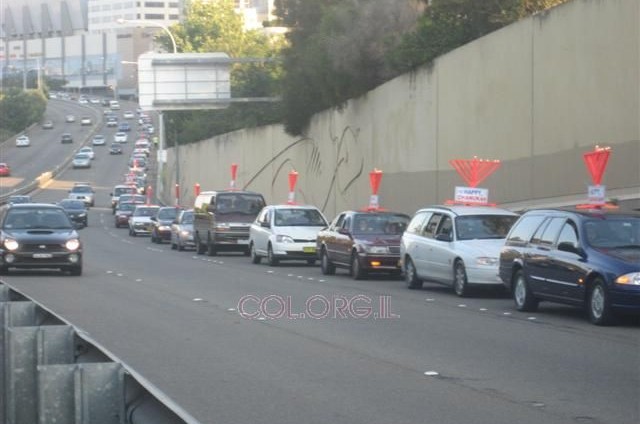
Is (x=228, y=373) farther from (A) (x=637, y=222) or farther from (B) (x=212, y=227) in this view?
(B) (x=212, y=227)

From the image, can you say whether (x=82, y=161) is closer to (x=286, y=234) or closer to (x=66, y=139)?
(x=66, y=139)

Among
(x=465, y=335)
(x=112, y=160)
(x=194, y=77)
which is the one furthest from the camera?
(x=112, y=160)

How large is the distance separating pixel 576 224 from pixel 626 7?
35.4 feet

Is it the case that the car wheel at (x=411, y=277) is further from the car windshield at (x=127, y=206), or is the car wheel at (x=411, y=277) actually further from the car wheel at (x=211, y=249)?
Result: the car windshield at (x=127, y=206)

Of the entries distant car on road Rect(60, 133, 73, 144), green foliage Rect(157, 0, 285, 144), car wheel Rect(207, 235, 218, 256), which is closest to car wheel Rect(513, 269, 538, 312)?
car wheel Rect(207, 235, 218, 256)

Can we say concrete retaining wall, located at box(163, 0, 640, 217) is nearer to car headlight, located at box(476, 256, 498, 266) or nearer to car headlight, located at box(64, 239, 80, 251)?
car headlight, located at box(476, 256, 498, 266)

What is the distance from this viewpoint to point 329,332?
57.1ft

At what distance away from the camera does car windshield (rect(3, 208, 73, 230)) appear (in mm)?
29703

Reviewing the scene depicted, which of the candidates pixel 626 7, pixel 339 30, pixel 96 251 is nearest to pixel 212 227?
pixel 96 251

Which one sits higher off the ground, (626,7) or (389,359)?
(626,7)

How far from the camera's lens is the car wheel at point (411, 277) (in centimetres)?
2570

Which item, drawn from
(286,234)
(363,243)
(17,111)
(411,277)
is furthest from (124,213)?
(17,111)

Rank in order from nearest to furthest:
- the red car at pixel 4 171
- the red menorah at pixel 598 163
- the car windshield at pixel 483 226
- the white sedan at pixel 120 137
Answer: the car windshield at pixel 483 226, the red menorah at pixel 598 163, the red car at pixel 4 171, the white sedan at pixel 120 137

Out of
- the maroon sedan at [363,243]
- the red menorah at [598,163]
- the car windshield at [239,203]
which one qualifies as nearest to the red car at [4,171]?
the car windshield at [239,203]
